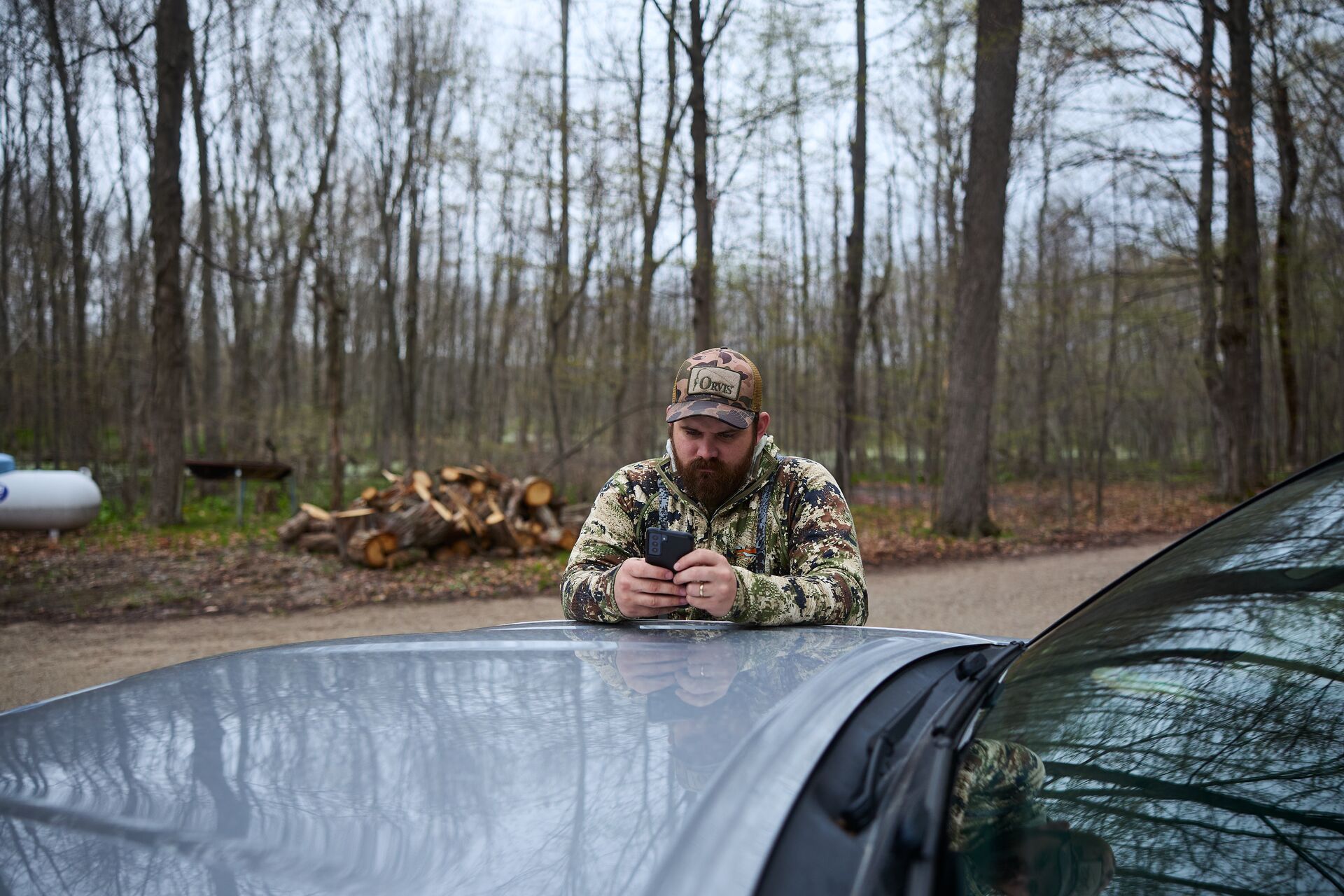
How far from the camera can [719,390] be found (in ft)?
7.80

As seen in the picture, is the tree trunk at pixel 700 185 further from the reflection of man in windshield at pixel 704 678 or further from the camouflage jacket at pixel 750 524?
the reflection of man in windshield at pixel 704 678

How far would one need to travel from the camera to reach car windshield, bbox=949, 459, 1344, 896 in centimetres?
83

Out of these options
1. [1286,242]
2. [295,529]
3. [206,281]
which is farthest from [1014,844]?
[206,281]

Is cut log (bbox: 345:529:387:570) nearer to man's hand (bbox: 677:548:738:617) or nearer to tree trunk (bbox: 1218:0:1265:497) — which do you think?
man's hand (bbox: 677:548:738:617)

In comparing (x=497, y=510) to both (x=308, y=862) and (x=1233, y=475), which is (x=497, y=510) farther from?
(x=1233, y=475)

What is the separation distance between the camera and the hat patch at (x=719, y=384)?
2379 millimetres

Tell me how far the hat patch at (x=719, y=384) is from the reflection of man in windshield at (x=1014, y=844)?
149cm

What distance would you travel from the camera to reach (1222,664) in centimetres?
112

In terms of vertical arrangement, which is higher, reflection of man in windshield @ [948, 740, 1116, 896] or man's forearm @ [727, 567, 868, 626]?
man's forearm @ [727, 567, 868, 626]

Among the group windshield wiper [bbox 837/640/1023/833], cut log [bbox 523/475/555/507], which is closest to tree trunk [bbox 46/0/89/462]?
cut log [bbox 523/475/555/507]

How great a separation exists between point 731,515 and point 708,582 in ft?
2.39

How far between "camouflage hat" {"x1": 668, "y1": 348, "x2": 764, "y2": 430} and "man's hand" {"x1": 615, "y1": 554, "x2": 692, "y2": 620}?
0.54m

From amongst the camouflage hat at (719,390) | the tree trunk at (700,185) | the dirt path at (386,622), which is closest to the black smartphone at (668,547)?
the camouflage hat at (719,390)

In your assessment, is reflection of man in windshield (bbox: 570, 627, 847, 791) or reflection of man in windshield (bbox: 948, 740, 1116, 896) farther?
reflection of man in windshield (bbox: 570, 627, 847, 791)
